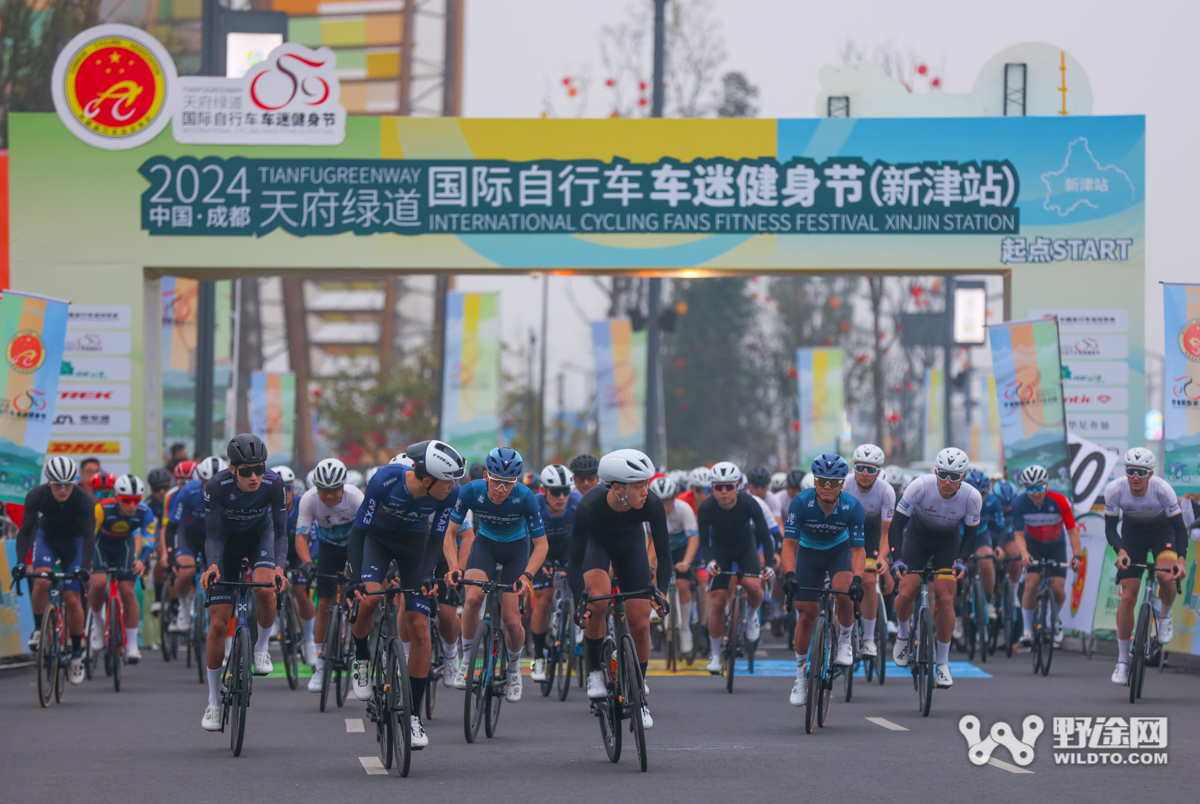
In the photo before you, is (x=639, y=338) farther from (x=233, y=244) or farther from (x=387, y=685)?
(x=387, y=685)

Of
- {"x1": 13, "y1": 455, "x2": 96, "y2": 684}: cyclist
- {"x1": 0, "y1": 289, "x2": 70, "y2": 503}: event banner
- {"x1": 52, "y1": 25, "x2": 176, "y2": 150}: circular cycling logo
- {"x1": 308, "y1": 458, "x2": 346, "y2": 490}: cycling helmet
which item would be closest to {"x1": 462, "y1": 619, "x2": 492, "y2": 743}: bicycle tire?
{"x1": 308, "y1": 458, "x2": 346, "y2": 490}: cycling helmet

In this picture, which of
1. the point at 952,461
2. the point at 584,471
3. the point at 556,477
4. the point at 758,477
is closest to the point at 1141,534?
the point at 952,461

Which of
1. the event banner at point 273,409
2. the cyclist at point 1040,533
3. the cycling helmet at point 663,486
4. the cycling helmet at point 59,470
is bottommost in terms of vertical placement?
the cyclist at point 1040,533

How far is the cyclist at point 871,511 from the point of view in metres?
14.5

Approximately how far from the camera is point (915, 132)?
70.1 ft

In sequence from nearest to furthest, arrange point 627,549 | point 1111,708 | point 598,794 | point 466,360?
point 598,794, point 627,549, point 1111,708, point 466,360

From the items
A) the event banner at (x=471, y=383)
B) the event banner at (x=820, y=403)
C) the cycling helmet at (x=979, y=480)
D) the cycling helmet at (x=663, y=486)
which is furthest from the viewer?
the event banner at (x=820, y=403)

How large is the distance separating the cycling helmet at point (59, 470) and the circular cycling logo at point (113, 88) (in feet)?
26.0

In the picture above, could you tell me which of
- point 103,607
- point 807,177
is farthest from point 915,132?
point 103,607

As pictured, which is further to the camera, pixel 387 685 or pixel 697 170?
pixel 697 170

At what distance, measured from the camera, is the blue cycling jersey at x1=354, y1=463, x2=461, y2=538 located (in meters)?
10.1

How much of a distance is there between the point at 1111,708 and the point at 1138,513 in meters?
2.20

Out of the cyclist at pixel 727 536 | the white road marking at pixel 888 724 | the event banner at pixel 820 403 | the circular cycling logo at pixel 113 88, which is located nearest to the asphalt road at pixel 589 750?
the white road marking at pixel 888 724

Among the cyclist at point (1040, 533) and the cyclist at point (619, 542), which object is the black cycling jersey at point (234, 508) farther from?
the cyclist at point (1040, 533)
